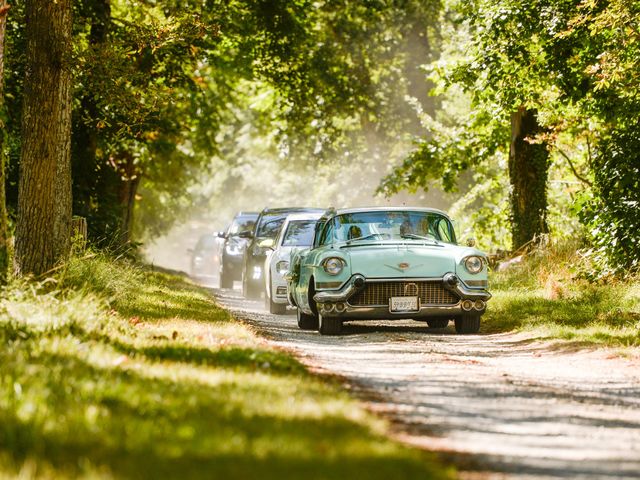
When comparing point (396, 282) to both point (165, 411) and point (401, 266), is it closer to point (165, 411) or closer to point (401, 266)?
point (401, 266)

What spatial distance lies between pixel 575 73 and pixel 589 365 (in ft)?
28.4

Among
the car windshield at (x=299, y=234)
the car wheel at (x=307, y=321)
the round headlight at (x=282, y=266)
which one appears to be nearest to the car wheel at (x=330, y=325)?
the car wheel at (x=307, y=321)

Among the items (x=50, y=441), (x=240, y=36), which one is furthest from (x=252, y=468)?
(x=240, y=36)

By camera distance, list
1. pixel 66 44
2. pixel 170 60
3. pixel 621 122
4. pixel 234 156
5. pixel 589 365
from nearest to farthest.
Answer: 1. pixel 589 365
2. pixel 66 44
3. pixel 621 122
4. pixel 170 60
5. pixel 234 156

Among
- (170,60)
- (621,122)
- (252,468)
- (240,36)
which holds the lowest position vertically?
(252,468)

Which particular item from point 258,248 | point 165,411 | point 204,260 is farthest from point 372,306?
point 204,260

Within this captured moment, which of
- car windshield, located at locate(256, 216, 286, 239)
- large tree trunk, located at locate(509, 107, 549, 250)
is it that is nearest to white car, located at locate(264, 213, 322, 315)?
car windshield, located at locate(256, 216, 286, 239)

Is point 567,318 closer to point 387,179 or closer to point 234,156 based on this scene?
point 387,179

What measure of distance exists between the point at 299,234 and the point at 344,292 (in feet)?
16.7

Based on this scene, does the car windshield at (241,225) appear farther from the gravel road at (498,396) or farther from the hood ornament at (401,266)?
the hood ornament at (401,266)

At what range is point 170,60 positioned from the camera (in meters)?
23.6

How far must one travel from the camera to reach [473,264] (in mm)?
13805

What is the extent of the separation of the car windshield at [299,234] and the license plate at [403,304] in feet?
15.9

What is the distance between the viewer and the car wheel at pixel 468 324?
14156 mm
